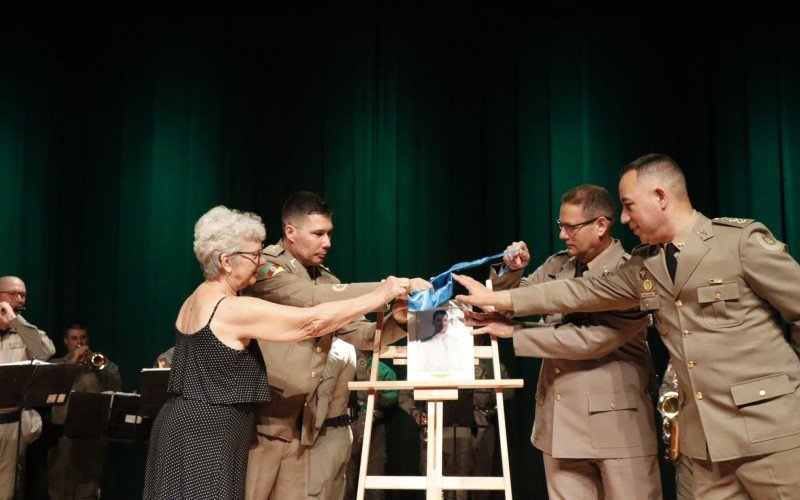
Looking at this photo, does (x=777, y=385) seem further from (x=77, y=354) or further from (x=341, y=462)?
(x=77, y=354)

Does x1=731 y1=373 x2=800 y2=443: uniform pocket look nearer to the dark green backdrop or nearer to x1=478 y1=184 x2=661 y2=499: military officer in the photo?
x1=478 y1=184 x2=661 y2=499: military officer

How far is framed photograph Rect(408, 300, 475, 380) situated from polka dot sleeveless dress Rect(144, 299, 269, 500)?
2.42 ft

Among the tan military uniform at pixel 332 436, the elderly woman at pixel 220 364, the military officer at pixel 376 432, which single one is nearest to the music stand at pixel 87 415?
the military officer at pixel 376 432

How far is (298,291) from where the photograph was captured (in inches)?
138

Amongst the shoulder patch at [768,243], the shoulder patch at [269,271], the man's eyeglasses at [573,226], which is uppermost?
the man's eyeglasses at [573,226]

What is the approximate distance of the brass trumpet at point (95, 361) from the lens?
689 cm

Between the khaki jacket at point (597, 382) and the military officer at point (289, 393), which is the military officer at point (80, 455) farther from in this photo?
the khaki jacket at point (597, 382)

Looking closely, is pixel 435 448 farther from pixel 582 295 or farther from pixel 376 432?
pixel 376 432

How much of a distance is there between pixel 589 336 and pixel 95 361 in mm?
5223

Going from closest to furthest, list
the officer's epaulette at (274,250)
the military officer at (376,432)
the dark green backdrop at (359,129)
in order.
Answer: the officer's epaulette at (274,250) < the military officer at (376,432) < the dark green backdrop at (359,129)

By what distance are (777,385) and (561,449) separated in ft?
3.35

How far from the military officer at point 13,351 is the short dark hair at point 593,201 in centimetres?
472

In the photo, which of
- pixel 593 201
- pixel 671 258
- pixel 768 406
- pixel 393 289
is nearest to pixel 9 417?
pixel 393 289

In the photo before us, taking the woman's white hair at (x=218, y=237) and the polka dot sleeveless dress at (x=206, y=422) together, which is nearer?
the polka dot sleeveless dress at (x=206, y=422)
